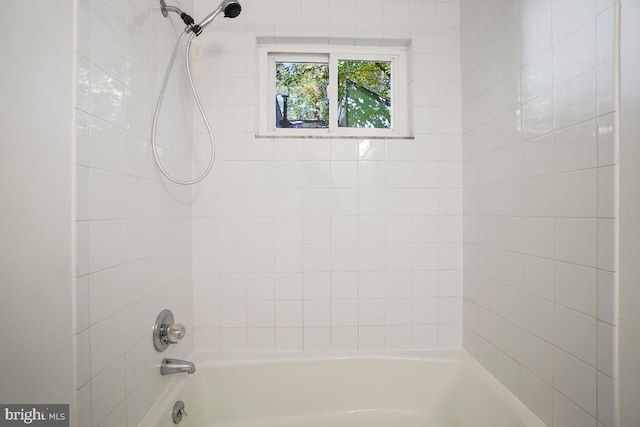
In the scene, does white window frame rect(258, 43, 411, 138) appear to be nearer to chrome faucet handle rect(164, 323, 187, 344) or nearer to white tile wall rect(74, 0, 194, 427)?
white tile wall rect(74, 0, 194, 427)

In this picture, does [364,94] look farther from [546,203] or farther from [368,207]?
[546,203]

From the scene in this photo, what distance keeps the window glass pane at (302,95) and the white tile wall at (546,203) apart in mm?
801

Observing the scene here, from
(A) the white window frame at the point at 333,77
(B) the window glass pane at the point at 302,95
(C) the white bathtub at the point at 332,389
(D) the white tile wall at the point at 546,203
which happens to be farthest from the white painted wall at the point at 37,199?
(D) the white tile wall at the point at 546,203

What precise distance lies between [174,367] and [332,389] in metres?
0.77

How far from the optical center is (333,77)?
1.56 metres

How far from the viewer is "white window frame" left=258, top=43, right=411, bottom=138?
153cm

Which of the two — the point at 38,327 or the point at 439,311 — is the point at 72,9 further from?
the point at 439,311

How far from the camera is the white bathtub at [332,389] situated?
1303 millimetres

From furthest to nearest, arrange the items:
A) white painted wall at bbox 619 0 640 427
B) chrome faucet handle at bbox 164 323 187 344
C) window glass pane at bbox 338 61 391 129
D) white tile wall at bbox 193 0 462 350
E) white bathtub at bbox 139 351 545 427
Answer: window glass pane at bbox 338 61 391 129 → white tile wall at bbox 193 0 462 350 → white bathtub at bbox 139 351 545 427 → chrome faucet handle at bbox 164 323 187 344 → white painted wall at bbox 619 0 640 427

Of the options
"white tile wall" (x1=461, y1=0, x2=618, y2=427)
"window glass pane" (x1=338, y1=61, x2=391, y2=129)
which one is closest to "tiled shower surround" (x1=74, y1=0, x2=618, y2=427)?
"white tile wall" (x1=461, y1=0, x2=618, y2=427)

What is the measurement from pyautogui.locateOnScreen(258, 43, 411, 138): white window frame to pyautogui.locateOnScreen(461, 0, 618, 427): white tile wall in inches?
14.2

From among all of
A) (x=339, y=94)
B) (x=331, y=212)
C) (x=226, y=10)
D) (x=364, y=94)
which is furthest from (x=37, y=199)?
(x=364, y=94)

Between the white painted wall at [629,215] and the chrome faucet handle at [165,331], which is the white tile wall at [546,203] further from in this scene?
the chrome faucet handle at [165,331]

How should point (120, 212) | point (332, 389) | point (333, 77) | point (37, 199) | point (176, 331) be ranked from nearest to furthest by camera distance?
point (37, 199), point (120, 212), point (176, 331), point (332, 389), point (333, 77)
